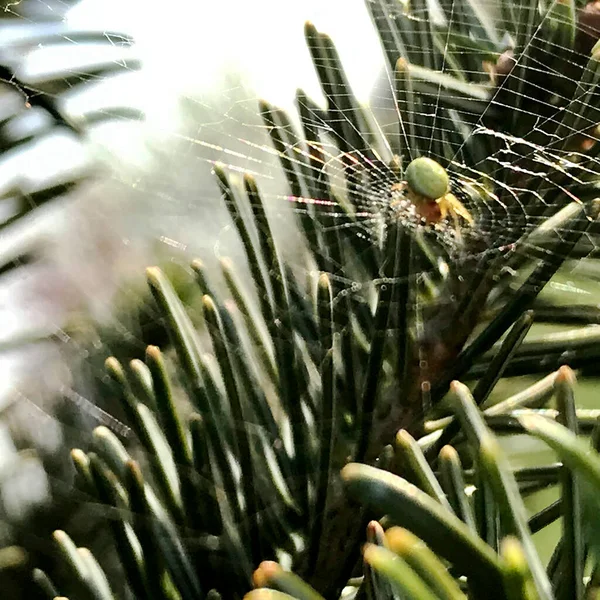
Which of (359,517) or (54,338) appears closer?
(359,517)

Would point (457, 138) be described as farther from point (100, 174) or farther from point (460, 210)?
point (100, 174)

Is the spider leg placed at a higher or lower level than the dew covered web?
lower

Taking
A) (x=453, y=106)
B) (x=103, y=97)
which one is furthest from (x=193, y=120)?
(x=453, y=106)

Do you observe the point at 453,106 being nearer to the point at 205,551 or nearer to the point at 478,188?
the point at 478,188

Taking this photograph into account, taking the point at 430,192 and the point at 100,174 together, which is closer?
the point at 430,192

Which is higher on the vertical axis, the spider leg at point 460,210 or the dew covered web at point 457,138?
the dew covered web at point 457,138

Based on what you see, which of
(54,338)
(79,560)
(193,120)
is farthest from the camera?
(193,120)

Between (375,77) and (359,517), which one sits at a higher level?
(375,77)

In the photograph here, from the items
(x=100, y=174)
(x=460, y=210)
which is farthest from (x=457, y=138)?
(x=100, y=174)
